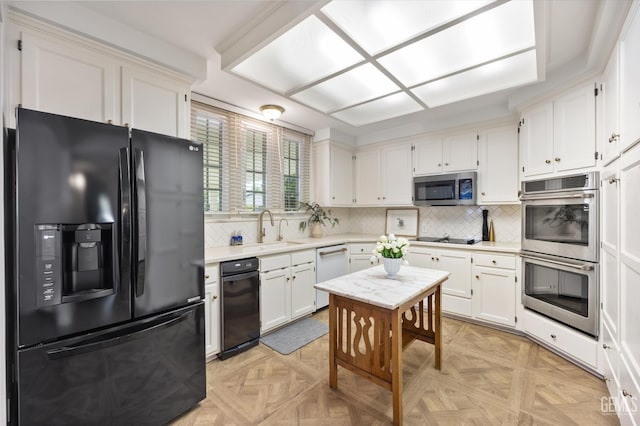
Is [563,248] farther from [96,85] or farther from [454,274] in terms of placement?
[96,85]

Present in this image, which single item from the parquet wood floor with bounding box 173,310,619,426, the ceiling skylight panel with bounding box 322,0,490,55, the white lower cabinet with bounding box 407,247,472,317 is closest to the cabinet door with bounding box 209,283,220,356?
the parquet wood floor with bounding box 173,310,619,426

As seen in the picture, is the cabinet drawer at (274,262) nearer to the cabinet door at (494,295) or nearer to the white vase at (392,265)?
the white vase at (392,265)

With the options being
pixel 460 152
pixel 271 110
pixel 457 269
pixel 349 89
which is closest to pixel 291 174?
pixel 271 110

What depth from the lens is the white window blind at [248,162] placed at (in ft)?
10.5

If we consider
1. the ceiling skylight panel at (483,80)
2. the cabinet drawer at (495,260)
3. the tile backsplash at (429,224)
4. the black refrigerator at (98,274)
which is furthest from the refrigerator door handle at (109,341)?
the cabinet drawer at (495,260)

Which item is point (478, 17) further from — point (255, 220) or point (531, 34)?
point (255, 220)

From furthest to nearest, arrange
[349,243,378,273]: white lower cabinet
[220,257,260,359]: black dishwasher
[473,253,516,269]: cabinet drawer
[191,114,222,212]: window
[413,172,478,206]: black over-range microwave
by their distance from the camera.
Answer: [349,243,378,273]: white lower cabinet < [413,172,478,206]: black over-range microwave < [191,114,222,212]: window < [473,253,516,269]: cabinet drawer < [220,257,260,359]: black dishwasher

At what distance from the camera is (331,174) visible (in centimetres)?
432

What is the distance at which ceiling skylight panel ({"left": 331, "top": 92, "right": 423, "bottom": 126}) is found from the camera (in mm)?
2822

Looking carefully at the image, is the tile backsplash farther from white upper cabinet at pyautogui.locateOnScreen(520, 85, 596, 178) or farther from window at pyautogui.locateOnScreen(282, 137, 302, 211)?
white upper cabinet at pyautogui.locateOnScreen(520, 85, 596, 178)

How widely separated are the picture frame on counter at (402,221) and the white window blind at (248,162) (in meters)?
1.44

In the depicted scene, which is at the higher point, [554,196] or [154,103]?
[154,103]

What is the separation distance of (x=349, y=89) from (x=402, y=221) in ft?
8.26

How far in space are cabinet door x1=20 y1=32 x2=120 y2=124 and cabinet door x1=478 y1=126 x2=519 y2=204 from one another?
3.83 m
